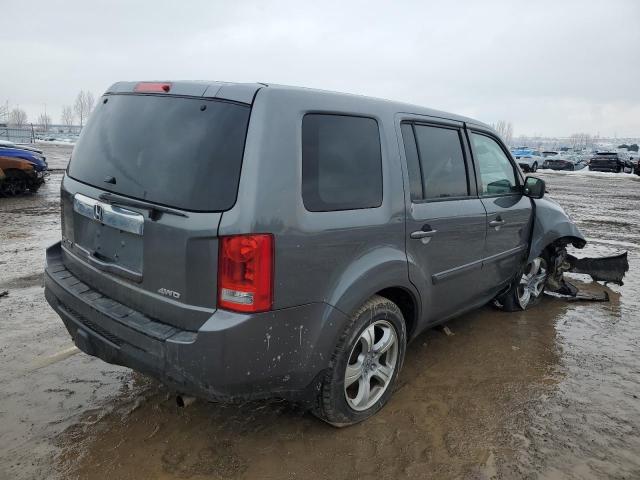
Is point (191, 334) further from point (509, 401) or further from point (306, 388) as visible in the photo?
point (509, 401)

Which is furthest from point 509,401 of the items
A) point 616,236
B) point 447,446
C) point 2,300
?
point 616,236

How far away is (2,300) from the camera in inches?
189

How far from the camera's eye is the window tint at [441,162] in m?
3.22

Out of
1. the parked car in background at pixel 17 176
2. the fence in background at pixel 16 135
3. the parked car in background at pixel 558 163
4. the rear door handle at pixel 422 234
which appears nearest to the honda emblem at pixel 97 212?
the rear door handle at pixel 422 234

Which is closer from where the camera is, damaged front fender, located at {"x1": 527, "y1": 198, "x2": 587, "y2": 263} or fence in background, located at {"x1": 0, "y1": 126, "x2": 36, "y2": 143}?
damaged front fender, located at {"x1": 527, "y1": 198, "x2": 587, "y2": 263}

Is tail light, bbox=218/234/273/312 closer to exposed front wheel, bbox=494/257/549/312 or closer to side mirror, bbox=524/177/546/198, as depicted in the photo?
side mirror, bbox=524/177/546/198

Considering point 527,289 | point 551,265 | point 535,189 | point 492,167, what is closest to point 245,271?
point 492,167

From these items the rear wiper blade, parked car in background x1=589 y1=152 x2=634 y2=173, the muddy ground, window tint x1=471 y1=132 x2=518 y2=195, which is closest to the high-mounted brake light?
the rear wiper blade

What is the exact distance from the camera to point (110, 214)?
254 cm

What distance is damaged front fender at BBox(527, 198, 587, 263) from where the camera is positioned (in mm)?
4613

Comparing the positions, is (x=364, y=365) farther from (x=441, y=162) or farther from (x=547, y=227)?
(x=547, y=227)

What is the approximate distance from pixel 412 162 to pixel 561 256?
3.05m

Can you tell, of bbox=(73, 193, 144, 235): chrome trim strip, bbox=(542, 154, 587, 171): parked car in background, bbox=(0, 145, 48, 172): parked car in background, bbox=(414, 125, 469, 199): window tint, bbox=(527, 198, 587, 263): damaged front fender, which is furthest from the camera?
bbox=(542, 154, 587, 171): parked car in background

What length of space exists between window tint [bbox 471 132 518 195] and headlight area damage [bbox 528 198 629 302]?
21.0 inches
